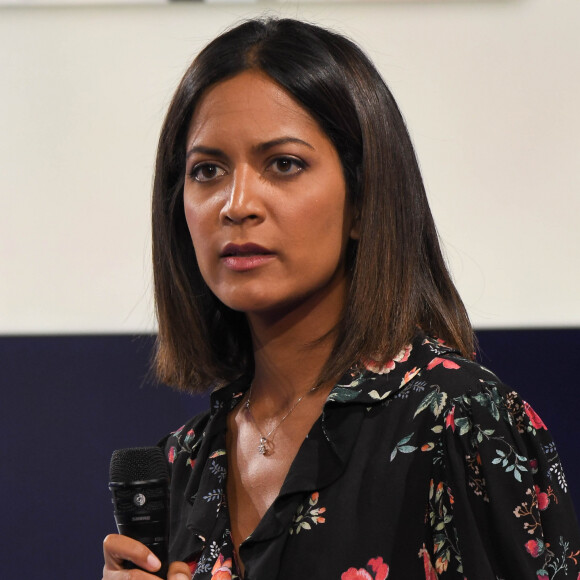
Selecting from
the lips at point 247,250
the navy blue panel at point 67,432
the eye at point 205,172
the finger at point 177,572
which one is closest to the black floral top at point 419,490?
the finger at point 177,572

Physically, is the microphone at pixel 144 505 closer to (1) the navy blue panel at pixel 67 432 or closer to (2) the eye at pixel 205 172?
(2) the eye at pixel 205 172

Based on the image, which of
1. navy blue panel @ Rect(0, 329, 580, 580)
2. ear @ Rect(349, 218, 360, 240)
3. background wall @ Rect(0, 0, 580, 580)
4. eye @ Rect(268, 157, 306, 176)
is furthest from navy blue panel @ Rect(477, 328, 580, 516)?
eye @ Rect(268, 157, 306, 176)

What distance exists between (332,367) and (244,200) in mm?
272

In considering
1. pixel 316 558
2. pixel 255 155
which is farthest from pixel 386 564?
pixel 255 155

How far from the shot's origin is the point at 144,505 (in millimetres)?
1172

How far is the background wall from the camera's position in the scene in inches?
85.5

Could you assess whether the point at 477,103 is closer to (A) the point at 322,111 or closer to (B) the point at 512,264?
(B) the point at 512,264

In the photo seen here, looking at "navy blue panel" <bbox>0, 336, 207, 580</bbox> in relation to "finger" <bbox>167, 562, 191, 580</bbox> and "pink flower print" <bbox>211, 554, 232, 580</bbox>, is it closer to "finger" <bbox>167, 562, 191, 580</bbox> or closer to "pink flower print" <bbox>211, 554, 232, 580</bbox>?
"pink flower print" <bbox>211, 554, 232, 580</bbox>

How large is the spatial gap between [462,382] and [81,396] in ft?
4.14

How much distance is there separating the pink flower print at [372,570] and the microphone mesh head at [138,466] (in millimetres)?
254

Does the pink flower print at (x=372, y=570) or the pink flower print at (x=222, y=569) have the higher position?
the pink flower print at (x=372, y=570)

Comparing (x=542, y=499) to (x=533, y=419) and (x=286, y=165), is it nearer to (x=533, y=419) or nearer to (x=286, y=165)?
(x=533, y=419)

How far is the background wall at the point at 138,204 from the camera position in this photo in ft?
7.13

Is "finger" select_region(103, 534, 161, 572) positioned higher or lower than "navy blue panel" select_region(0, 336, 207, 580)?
higher
